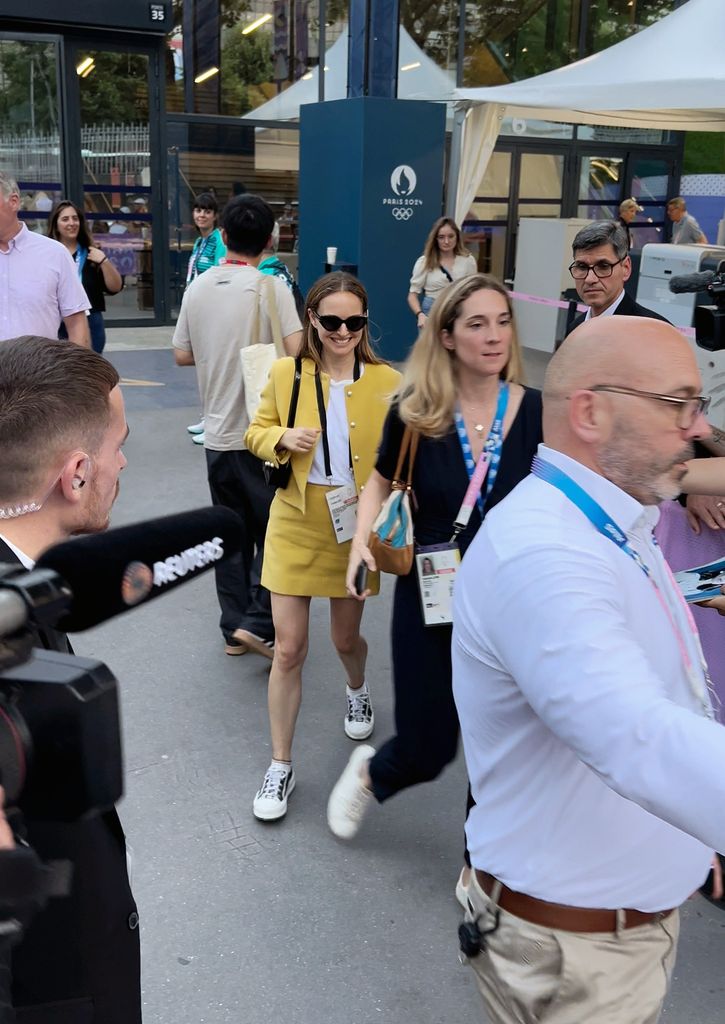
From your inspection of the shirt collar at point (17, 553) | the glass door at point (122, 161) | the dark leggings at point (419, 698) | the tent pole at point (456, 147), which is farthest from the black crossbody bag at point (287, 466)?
the glass door at point (122, 161)

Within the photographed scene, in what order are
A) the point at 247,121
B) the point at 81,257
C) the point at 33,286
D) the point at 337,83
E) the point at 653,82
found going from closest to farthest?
the point at 33,286 < the point at 653,82 < the point at 81,257 < the point at 247,121 < the point at 337,83

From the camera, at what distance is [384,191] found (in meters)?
11.5

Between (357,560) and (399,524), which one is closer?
(399,524)

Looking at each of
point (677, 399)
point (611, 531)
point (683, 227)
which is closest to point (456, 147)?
point (683, 227)

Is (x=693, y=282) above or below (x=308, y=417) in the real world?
above

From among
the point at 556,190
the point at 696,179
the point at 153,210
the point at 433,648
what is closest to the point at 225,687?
the point at 433,648

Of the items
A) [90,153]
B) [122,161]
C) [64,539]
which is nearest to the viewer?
[64,539]

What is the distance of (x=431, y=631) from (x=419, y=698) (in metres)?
0.21

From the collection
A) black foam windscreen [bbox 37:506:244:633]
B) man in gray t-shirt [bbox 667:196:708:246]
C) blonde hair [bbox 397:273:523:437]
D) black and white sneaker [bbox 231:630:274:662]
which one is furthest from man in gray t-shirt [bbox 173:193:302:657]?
man in gray t-shirt [bbox 667:196:708:246]

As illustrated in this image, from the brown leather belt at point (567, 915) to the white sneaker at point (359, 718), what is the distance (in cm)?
238

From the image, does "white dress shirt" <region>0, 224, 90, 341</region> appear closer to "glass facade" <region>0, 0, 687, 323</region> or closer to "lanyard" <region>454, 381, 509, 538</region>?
"lanyard" <region>454, 381, 509, 538</region>

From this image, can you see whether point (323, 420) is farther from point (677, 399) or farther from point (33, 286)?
point (33, 286)

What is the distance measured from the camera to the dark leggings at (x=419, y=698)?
3.07 metres

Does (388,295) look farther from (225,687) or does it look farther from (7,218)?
(225,687)
